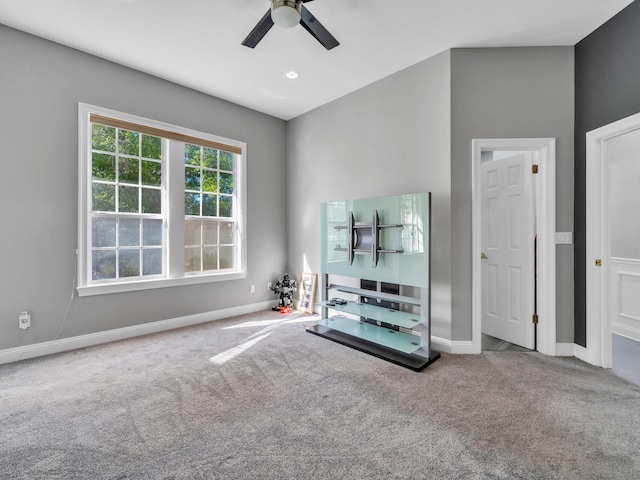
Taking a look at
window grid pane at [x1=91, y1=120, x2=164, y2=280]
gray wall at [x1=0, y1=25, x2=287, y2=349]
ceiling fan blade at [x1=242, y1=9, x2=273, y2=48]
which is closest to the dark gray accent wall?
ceiling fan blade at [x1=242, y1=9, x2=273, y2=48]

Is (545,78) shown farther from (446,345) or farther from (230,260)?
(230,260)

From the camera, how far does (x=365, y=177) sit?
3.80 m

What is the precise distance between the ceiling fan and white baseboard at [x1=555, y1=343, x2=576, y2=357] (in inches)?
133

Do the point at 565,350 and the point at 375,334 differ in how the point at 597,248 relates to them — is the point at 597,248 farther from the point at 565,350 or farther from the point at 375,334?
the point at 375,334

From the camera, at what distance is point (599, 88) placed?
2.64 m

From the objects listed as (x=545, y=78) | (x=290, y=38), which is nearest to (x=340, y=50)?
(x=290, y=38)

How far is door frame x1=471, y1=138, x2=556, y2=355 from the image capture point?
9.47 feet

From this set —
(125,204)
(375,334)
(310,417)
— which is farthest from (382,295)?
(125,204)

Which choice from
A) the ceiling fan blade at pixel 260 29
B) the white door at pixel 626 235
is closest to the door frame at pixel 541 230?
the white door at pixel 626 235

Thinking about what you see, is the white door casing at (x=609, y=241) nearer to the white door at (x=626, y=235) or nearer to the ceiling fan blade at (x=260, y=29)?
the white door at (x=626, y=235)

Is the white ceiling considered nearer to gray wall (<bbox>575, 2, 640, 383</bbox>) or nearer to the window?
gray wall (<bbox>575, 2, 640, 383</bbox>)

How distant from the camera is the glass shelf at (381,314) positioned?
2.93 meters

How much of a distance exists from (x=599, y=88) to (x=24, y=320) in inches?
216

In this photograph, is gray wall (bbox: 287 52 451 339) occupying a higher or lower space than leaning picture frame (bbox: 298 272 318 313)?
higher
